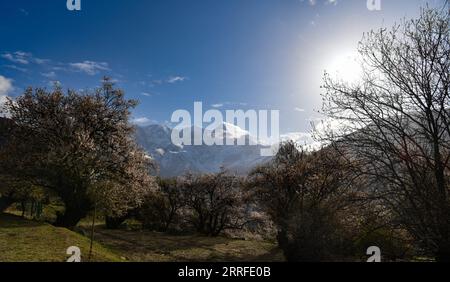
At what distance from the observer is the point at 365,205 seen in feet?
36.8

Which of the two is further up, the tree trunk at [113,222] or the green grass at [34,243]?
the green grass at [34,243]

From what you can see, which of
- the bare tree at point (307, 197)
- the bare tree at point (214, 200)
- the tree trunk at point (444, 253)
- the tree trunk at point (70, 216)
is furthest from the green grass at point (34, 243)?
the bare tree at point (214, 200)

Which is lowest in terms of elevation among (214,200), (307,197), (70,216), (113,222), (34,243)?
(113,222)

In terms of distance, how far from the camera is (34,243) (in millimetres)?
14352

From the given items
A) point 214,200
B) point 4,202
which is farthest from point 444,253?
point 214,200

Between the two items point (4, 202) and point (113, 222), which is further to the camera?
point (113, 222)

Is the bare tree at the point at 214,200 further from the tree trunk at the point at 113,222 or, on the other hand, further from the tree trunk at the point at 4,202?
the tree trunk at the point at 4,202

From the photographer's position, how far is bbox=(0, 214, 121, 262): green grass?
12.0 meters

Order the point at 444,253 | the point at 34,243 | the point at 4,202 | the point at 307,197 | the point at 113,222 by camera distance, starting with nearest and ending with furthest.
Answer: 1. the point at 444,253
2. the point at 34,243
3. the point at 307,197
4. the point at 4,202
5. the point at 113,222

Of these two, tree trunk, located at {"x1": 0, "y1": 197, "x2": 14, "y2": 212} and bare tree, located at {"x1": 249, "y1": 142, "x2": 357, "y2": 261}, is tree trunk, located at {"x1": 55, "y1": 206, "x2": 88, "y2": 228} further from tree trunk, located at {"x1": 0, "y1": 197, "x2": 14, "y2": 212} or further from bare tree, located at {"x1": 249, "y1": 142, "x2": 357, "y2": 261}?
bare tree, located at {"x1": 249, "y1": 142, "x2": 357, "y2": 261}

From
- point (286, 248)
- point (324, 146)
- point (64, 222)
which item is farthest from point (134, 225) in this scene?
point (324, 146)

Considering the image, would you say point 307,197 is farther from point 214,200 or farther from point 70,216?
point 214,200

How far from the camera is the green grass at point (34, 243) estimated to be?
471 inches
